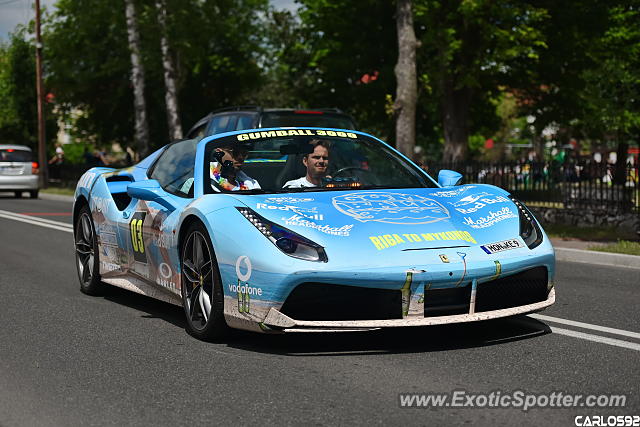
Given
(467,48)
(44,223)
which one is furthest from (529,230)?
(467,48)

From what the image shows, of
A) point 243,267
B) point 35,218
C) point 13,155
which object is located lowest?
point 35,218

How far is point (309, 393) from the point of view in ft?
16.6

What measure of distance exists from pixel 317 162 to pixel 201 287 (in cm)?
128

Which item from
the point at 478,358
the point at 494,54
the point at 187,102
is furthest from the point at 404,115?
the point at 187,102

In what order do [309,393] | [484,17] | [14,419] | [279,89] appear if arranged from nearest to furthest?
1. [14,419]
2. [309,393]
3. [484,17]
4. [279,89]

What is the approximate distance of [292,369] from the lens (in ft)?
18.5

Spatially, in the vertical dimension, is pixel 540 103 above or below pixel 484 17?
below

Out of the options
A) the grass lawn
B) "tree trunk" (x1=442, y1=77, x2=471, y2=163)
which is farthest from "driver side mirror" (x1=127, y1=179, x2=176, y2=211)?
"tree trunk" (x1=442, y1=77, x2=471, y2=163)

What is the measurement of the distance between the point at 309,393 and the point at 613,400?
1.41 meters

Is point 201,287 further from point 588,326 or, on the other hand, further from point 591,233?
point 591,233

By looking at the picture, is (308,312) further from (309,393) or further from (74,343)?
(74,343)

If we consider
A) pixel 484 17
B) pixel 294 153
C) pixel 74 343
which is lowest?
pixel 74 343

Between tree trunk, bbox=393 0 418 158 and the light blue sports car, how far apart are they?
13578 millimetres

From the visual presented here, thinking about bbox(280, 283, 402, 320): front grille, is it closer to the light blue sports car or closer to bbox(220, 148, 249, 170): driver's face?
the light blue sports car
